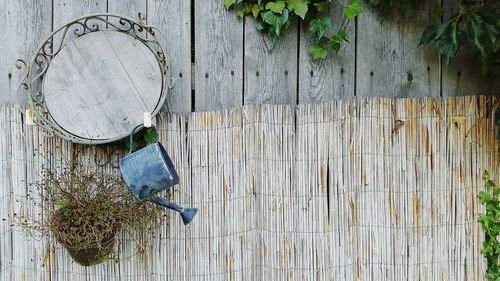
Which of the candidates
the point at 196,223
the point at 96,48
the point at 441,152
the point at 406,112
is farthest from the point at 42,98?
the point at 441,152

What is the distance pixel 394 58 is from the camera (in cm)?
234

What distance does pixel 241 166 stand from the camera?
228 cm

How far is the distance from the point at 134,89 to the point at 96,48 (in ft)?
0.74

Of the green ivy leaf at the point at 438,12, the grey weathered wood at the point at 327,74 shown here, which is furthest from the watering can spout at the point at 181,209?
the green ivy leaf at the point at 438,12

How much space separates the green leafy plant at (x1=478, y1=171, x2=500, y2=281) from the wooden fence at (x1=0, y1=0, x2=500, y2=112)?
0.43m

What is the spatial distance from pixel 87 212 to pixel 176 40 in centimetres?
81

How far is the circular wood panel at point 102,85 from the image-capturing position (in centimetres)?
213

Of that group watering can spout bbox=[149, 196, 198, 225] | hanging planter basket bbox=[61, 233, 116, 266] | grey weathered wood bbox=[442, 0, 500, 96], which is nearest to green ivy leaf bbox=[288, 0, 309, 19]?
grey weathered wood bbox=[442, 0, 500, 96]

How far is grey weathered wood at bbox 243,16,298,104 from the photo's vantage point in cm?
232

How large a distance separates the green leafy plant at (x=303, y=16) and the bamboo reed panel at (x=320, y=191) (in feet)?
0.86

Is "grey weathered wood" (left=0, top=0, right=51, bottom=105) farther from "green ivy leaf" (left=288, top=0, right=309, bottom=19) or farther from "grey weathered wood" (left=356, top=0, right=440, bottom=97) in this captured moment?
"grey weathered wood" (left=356, top=0, right=440, bottom=97)

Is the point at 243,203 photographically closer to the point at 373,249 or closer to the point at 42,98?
the point at 373,249

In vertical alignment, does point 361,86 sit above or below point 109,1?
below

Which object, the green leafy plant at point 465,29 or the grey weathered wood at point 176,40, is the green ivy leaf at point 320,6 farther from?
the grey weathered wood at point 176,40
